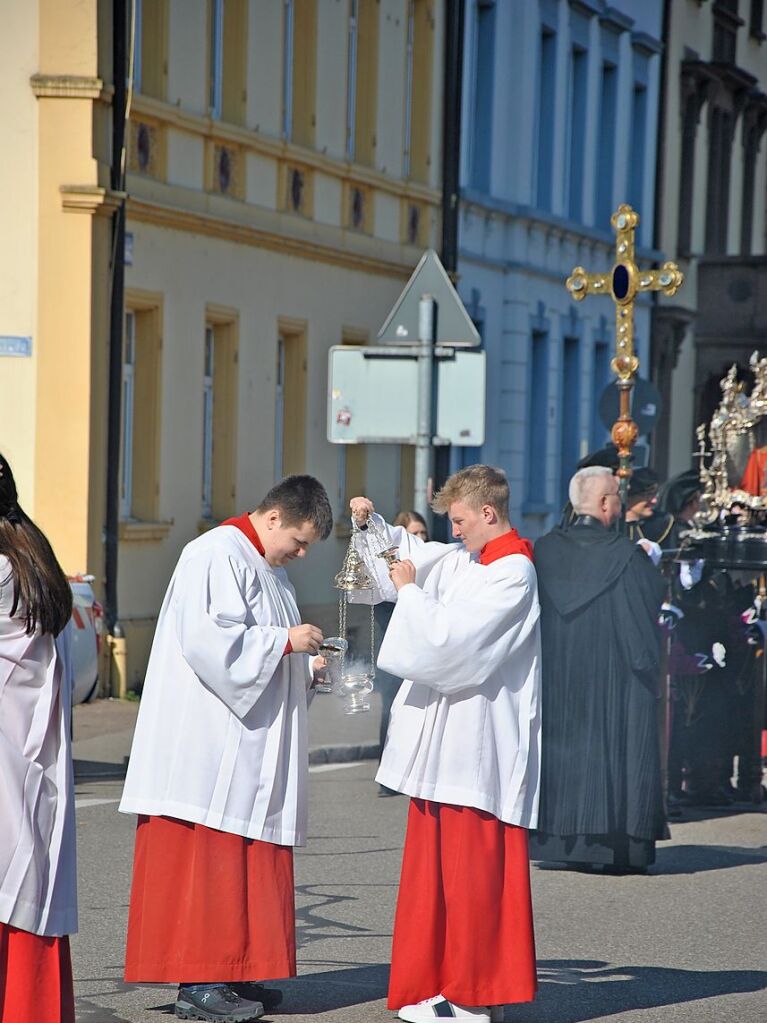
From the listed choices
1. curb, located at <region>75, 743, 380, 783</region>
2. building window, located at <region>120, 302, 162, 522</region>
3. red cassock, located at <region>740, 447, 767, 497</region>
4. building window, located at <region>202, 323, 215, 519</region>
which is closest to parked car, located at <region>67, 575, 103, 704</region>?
curb, located at <region>75, 743, 380, 783</region>

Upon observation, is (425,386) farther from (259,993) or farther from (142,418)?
(259,993)

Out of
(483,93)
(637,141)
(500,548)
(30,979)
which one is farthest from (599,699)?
(637,141)

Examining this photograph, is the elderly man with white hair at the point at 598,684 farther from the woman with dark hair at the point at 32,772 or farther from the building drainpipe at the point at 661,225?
the building drainpipe at the point at 661,225

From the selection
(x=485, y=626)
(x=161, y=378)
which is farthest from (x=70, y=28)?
(x=485, y=626)

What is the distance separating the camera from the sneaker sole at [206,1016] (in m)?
7.25

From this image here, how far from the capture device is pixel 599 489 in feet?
35.9

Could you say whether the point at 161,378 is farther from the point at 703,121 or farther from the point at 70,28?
the point at 703,121

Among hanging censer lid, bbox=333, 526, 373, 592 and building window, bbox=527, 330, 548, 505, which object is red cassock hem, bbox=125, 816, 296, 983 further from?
building window, bbox=527, 330, 548, 505

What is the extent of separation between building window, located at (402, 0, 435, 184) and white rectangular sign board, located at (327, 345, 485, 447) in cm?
1074

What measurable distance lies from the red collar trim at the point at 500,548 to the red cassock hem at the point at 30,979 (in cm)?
211

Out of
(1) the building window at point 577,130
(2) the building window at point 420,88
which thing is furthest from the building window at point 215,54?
(1) the building window at point 577,130

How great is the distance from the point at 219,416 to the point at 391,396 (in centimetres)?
628

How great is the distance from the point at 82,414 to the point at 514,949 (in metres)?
11.0

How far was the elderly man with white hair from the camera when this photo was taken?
10742mm
